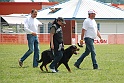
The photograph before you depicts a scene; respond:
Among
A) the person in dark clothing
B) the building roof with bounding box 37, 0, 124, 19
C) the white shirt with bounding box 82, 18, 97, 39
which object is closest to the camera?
the person in dark clothing

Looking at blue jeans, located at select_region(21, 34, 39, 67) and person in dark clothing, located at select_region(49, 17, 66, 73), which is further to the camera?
blue jeans, located at select_region(21, 34, 39, 67)

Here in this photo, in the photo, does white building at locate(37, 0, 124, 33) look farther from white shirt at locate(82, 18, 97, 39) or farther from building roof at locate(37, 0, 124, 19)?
white shirt at locate(82, 18, 97, 39)

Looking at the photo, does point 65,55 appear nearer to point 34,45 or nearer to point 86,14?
point 34,45

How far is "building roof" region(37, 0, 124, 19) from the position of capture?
154 ft

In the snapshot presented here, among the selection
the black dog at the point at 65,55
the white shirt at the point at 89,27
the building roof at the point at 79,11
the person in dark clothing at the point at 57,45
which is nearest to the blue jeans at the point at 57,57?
the person in dark clothing at the point at 57,45

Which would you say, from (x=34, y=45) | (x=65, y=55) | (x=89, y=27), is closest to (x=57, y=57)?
(x=65, y=55)

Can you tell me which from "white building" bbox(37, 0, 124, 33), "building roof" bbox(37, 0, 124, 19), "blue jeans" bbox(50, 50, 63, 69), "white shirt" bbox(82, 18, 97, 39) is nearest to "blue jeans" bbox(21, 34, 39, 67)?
"white shirt" bbox(82, 18, 97, 39)

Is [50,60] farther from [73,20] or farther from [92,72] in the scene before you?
[73,20]

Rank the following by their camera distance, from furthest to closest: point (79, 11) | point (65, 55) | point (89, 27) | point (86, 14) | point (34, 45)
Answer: point (79, 11)
point (86, 14)
point (34, 45)
point (89, 27)
point (65, 55)

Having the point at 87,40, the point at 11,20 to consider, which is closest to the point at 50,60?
the point at 87,40

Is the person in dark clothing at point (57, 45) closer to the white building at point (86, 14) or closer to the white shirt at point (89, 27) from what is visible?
the white shirt at point (89, 27)

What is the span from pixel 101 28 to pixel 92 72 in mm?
32174

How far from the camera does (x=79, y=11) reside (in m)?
48.1

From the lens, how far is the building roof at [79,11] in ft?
154
